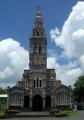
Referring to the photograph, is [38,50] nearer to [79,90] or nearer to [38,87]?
[38,87]

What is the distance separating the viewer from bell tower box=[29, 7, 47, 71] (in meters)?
91.5

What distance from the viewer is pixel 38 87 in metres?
89.9

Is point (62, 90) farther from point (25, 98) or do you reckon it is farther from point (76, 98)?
point (76, 98)

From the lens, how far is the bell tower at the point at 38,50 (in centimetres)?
9150

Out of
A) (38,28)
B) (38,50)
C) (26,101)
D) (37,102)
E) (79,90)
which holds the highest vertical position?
(38,28)

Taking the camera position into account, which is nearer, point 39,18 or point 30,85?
point 30,85

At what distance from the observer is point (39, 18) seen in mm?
96125

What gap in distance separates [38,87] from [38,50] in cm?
929

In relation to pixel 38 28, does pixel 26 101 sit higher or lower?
lower

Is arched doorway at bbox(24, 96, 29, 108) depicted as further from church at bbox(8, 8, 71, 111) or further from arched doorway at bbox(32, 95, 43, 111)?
arched doorway at bbox(32, 95, 43, 111)

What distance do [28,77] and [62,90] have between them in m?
8.96

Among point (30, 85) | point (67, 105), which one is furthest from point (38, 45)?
point (67, 105)

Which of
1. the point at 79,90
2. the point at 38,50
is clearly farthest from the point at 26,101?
the point at 79,90

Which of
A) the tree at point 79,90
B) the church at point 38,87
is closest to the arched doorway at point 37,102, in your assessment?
→ the church at point 38,87
